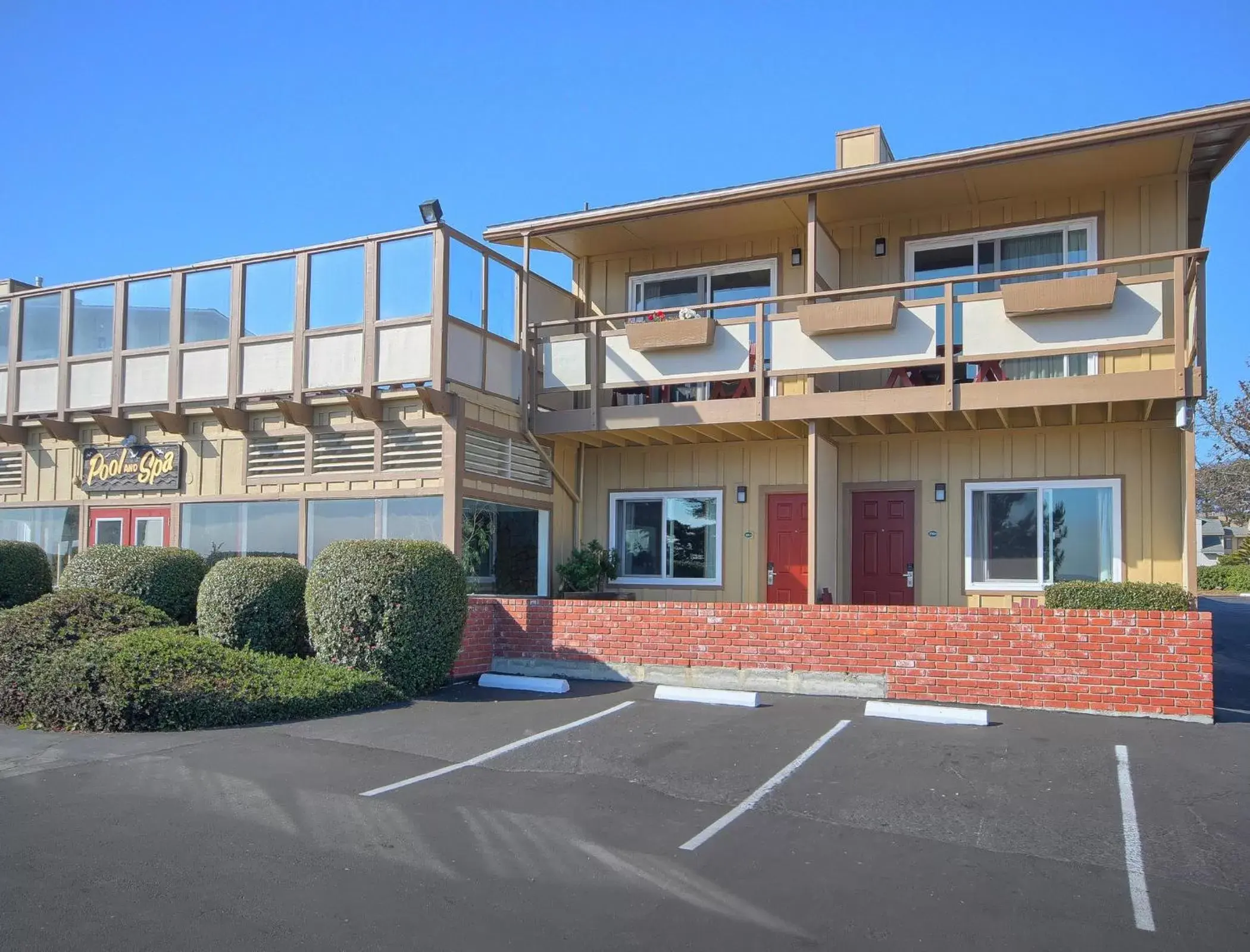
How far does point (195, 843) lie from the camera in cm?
634

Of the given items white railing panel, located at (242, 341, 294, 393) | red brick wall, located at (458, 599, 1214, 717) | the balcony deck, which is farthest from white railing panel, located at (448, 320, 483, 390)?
red brick wall, located at (458, 599, 1214, 717)

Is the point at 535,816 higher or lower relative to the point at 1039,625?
lower

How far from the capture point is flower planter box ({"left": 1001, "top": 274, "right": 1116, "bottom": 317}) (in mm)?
12047

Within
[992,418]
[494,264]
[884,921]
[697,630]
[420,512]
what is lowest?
[884,921]

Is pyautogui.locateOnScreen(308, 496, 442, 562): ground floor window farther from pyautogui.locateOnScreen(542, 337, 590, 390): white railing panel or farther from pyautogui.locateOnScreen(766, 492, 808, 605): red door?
pyautogui.locateOnScreen(766, 492, 808, 605): red door

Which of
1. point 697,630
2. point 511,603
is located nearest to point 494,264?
point 511,603

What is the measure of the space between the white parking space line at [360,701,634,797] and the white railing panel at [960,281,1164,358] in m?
6.06

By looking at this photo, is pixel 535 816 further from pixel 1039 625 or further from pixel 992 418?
pixel 992 418

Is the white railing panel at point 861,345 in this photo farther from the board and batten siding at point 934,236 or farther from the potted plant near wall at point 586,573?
the potted plant near wall at point 586,573

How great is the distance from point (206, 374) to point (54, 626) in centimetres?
512

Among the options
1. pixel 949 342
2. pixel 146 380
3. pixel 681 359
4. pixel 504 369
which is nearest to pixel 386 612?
pixel 504 369

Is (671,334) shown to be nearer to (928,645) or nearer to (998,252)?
(998,252)

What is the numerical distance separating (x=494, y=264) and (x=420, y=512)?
3612 mm

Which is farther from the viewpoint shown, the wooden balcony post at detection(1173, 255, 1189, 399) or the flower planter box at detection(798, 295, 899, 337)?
the flower planter box at detection(798, 295, 899, 337)
